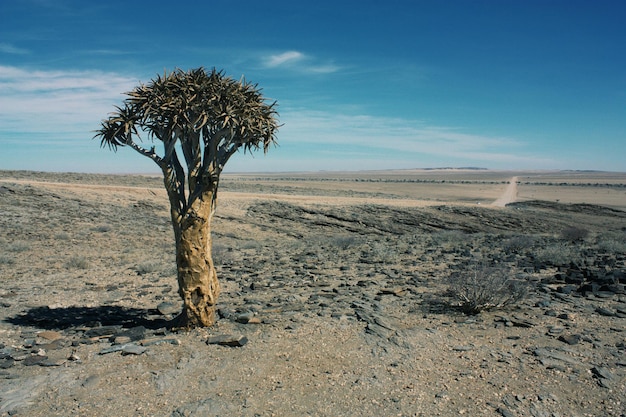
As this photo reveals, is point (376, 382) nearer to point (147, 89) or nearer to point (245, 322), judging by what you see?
point (245, 322)

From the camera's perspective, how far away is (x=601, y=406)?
16.8 ft

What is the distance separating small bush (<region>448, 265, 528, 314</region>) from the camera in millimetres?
8594

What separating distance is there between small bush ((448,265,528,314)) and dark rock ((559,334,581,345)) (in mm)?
1570

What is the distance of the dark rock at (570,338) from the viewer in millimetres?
6974

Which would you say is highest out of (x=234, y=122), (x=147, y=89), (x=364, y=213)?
(x=147, y=89)

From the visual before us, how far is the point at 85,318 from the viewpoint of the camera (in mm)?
8492

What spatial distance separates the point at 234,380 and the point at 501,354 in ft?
12.7

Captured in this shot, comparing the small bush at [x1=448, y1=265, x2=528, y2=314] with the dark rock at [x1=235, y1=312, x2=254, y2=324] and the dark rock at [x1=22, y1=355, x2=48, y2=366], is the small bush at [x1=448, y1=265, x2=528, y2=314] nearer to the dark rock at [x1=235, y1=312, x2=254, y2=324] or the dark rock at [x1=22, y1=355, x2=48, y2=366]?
the dark rock at [x1=235, y1=312, x2=254, y2=324]

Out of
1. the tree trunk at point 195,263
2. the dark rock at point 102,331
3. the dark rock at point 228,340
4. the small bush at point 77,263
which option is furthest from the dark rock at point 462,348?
the small bush at point 77,263

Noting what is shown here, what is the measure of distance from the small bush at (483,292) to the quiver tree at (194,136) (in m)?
4.78

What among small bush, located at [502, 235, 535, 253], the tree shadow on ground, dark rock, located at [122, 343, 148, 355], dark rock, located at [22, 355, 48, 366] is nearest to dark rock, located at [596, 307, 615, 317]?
small bush, located at [502, 235, 535, 253]

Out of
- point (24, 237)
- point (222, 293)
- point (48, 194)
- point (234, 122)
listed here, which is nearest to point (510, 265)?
point (222, 293)

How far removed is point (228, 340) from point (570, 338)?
538 centimetres

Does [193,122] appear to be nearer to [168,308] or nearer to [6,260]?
[168,308]
